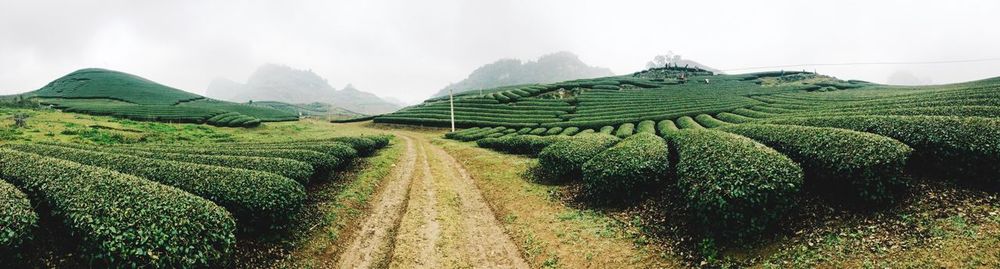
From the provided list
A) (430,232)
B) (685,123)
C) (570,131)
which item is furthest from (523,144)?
(685,123)

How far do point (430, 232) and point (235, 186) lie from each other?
249 inches

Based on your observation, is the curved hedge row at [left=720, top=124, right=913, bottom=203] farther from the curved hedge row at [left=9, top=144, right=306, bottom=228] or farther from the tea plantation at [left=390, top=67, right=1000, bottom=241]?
the curved hedge row at [left=9, top=144, right=306, bottom=228]

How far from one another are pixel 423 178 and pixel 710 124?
3123 cm

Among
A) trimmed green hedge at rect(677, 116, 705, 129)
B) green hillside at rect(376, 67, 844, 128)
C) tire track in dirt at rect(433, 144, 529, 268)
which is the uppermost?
green hillside at rect(376, 67, 844, 128)

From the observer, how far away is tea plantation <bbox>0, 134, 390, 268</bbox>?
900 cm

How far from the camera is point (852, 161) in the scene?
12.1 meters

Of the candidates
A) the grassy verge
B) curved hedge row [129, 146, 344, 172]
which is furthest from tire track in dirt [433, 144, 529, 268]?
curved hedge row [129, 146, 344, 172]

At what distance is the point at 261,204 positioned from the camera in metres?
12.6

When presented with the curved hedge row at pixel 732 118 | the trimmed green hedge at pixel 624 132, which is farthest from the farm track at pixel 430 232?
the curved hedge row at pixel 732 118

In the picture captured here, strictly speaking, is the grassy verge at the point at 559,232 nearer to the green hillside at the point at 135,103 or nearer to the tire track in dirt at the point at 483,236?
the tire track in dirt at the point at 483,236

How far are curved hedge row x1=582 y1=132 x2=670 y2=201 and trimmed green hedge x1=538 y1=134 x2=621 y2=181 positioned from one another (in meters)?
2.29

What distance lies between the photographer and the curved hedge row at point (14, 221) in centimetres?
873

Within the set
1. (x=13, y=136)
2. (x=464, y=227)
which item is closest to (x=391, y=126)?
(x=13, y=136)

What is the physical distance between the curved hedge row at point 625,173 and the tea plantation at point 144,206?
11.0 m
